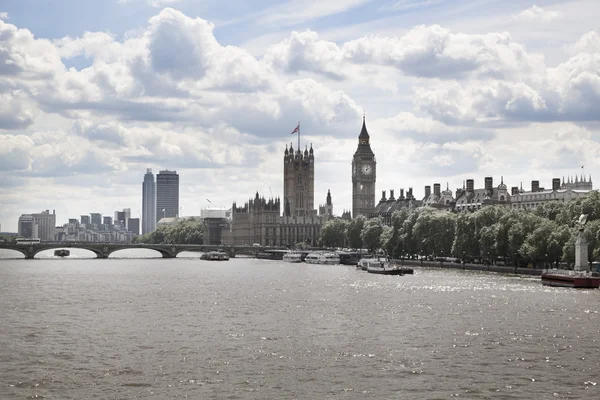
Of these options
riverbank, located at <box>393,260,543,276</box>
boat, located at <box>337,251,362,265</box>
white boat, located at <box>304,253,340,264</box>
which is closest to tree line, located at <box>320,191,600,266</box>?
riverbank, located at <box>393,260,543,276</box>

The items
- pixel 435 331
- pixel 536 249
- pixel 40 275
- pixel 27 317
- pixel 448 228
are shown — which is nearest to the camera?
pixel 435 331

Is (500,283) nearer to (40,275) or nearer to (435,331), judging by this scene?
(435,331)

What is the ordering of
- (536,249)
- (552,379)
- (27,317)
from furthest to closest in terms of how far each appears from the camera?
(536,249)
(27,317)
(552,379)

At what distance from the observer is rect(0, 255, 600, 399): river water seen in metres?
45.4

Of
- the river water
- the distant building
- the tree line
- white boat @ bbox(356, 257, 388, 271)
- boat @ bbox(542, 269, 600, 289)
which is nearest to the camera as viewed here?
the river water

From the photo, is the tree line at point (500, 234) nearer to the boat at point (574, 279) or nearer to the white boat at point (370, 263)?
the boat at point (574, 279)

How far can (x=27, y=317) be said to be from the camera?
72625 millimetres

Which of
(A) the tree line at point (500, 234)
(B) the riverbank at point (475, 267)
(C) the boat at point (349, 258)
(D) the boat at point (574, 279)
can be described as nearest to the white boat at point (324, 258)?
(C) the boat at point (349, 258)

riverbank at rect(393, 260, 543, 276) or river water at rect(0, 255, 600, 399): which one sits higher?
riverbank at rect(393, 260, 543, 276)

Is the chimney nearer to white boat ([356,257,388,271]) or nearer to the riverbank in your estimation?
the riverbank

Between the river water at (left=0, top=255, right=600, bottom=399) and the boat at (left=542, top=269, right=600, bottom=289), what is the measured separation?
9.73 ft

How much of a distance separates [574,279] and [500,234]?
3602cm

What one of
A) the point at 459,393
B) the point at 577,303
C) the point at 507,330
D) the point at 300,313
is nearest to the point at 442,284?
the point at 577,303

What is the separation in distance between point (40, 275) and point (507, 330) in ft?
286
